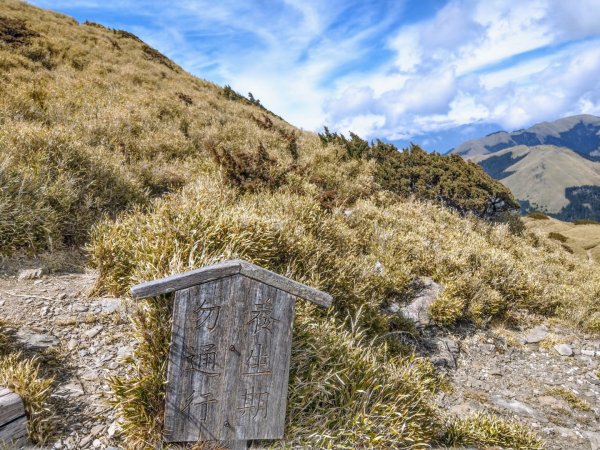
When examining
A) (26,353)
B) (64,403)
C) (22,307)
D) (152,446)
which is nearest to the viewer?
(152,446)

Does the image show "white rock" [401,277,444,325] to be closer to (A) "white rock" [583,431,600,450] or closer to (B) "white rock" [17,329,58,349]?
(A) "white rock" [583,431,600,450]

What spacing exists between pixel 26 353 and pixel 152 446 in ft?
6.37

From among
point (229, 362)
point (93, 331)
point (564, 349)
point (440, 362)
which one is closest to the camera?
point (229, 362)

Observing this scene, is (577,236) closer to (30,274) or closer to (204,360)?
(204,360)

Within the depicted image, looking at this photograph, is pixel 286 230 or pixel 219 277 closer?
pixel 219 277

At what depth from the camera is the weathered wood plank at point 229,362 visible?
3.46 metres

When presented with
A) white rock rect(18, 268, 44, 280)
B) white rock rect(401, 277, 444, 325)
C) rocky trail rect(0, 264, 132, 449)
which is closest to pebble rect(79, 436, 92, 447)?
rocky trail rect(0, 264, 132, 449)

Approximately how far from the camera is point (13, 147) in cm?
759

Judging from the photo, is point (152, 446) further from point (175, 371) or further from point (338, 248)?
point (338, 248)

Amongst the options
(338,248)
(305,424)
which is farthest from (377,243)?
(305,424)

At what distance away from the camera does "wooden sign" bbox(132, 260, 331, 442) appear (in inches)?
136

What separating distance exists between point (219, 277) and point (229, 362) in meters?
0.88

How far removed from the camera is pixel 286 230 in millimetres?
7312

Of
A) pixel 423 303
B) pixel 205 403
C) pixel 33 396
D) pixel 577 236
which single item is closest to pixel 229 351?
pixel 205 403
